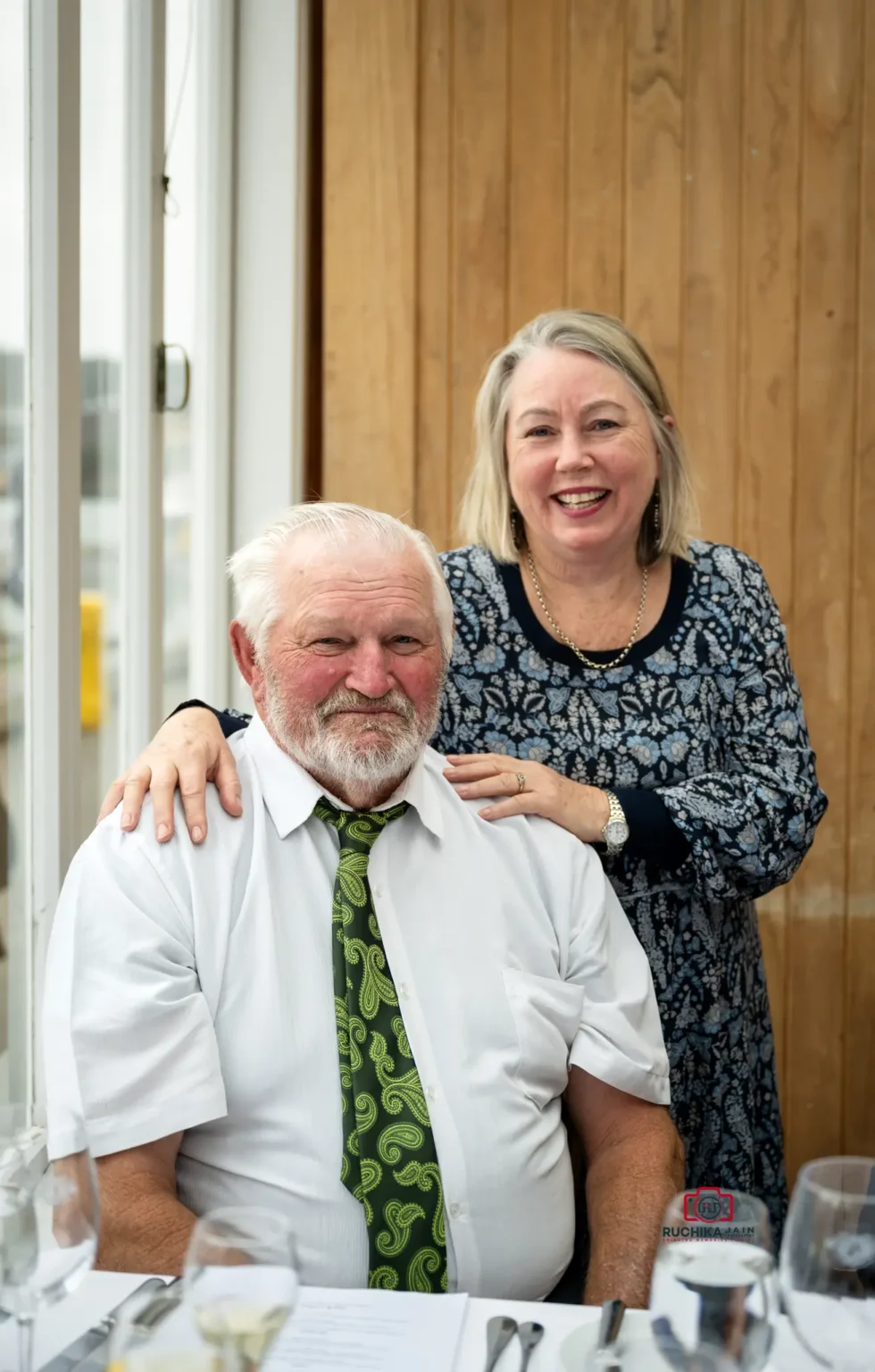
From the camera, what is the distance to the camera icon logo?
3.58ft

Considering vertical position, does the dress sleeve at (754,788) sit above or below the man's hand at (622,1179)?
above

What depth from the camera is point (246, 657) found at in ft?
5.66

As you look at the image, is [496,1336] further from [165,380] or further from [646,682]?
[165,380]

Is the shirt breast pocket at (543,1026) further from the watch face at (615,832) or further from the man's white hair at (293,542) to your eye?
the man's white hair at (293,542)

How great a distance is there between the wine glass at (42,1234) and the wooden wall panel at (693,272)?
210 centimetres

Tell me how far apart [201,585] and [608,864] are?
1338 millimetres

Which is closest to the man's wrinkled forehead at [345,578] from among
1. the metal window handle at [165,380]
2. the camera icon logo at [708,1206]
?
the camera icon logo at [708,1206]

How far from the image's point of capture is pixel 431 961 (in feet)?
5.32

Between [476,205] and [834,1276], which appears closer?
[834,1276]

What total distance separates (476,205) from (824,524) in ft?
3.29

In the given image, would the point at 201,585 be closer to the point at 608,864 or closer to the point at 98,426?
the point at 98,426

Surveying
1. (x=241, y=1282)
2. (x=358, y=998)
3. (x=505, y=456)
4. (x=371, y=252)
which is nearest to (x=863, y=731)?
(x=505, y=456)

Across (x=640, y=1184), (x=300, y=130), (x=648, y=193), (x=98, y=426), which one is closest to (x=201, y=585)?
(x=98, y=426)

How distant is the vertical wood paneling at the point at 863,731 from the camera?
285cm
